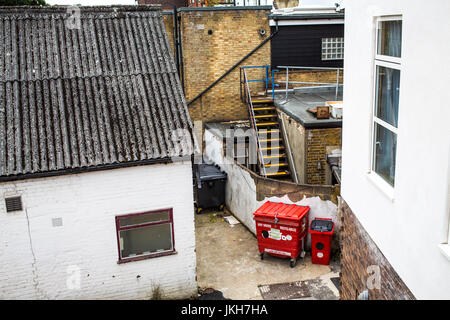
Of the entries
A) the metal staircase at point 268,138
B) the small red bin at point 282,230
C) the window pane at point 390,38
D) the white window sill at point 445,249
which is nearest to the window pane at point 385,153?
the window pane at point 390,38

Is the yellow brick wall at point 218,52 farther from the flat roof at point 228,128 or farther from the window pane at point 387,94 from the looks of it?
the window pane at point 387,94

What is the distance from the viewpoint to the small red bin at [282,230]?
11.0m

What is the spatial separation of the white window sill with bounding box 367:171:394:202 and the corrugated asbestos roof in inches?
195

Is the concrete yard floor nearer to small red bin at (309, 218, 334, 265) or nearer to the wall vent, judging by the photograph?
small red bin at (309, 218, 334, 265)

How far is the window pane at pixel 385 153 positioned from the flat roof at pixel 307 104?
8.37 metres

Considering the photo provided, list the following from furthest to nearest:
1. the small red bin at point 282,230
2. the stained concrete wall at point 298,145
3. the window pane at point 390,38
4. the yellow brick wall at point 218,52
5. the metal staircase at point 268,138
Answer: the yellow brick wall at point 218,52
the metal staircase at point 268,138
the stained concrete wall at point 298,145
the small red bin at point 282,230
the window pane at point 390,38

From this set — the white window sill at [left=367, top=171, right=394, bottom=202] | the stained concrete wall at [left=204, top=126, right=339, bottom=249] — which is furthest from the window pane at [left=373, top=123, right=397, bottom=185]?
the stained concrete wall at [left=204, top=126, right=339, bottom=249]

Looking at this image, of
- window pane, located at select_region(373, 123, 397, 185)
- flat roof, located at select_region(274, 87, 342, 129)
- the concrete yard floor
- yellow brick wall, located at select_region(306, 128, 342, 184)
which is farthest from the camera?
yellow brick wall, located at select_region(306, 128, 342, 184)

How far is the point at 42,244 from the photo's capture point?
8805 mm

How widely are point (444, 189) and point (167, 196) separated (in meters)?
6.94

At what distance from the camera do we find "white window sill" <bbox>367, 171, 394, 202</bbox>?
13.6 ft

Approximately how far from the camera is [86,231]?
903 cm

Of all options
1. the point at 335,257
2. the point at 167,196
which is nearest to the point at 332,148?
the point at 335,257

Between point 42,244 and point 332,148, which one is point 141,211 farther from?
point 332,148
